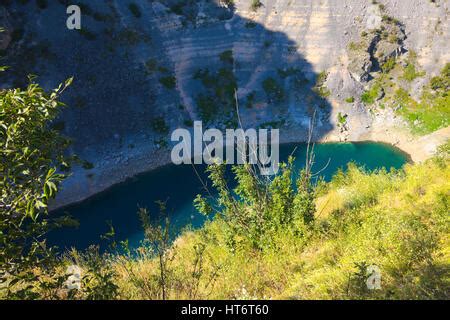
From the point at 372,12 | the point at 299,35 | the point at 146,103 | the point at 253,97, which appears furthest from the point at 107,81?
the point at 372,12

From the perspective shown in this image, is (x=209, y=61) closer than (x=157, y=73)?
No

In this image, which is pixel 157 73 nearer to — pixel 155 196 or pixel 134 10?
pixel 134 10

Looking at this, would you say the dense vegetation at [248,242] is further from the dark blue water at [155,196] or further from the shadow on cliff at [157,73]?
the shadow on cliff at [157,73]

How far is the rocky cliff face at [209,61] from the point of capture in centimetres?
4812

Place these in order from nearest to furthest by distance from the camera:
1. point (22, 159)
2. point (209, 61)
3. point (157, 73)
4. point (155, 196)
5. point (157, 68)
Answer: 1. point (22, 159)
2. point (155, 196)
3. point (157, 73)
4. point (157, 68)
5. point (209, 61)

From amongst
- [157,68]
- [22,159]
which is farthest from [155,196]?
[22,159]

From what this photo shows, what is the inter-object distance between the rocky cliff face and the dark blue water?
1.85 metres

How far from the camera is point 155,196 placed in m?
44.8

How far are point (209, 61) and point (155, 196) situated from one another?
2397 cm

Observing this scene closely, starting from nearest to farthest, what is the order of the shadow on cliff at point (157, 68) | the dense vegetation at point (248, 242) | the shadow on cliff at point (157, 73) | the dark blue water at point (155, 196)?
the dense vegetation at point (248, 242), the dark blue water at point (155, 196), the shadow on cliff at point (157, 73), the shadow on cliff at point (157, 68)

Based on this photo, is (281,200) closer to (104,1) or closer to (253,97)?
(253,97)

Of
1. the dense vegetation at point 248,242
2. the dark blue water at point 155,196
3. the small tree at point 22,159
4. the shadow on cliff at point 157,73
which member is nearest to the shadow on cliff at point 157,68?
the shadow on cliff at point 157,73

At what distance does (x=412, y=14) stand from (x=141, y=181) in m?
46.9

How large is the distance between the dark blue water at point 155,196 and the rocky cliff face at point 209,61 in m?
1.85
